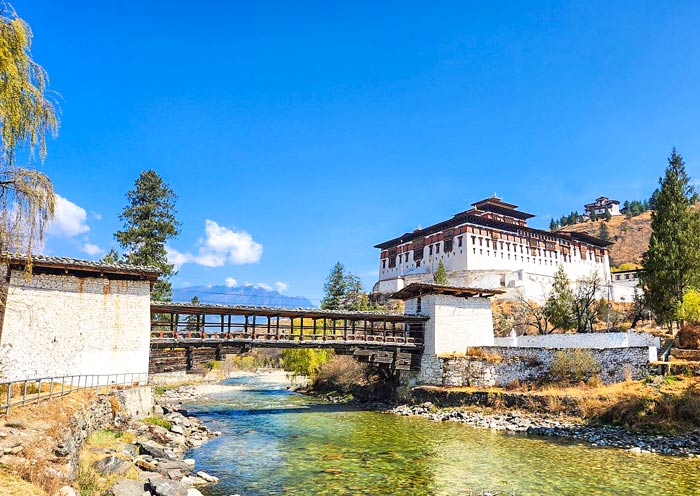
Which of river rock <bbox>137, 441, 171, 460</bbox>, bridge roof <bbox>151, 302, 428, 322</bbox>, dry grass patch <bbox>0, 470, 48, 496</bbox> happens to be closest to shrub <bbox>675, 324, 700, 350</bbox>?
bridge roof <bbox>151, 302, 428, 322</bbox>

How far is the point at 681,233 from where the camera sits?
34.7 metres

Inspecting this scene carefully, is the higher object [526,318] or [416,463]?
[526,318]

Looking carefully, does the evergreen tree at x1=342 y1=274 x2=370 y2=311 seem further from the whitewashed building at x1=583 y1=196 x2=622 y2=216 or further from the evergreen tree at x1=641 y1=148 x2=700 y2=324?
the whitewashed building at x1=583 y1=196 x2=622 y2=216

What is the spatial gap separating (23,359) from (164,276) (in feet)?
81.9

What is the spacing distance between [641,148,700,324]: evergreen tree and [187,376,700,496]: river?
20138 mm

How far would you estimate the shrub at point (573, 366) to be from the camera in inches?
1081

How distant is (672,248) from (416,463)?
2827 cm

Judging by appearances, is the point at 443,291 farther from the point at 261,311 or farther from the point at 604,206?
the point at 604,206

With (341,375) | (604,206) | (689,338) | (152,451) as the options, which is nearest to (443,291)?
(341,375)

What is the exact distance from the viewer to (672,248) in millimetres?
34594

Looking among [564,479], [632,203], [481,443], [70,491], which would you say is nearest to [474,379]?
[481,443]

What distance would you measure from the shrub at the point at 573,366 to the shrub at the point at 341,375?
16316 mm

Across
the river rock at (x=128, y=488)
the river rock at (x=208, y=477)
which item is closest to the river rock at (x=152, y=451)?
the river rock at (x=208, y=477)

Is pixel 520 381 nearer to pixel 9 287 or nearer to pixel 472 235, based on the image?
pixel 9 287
